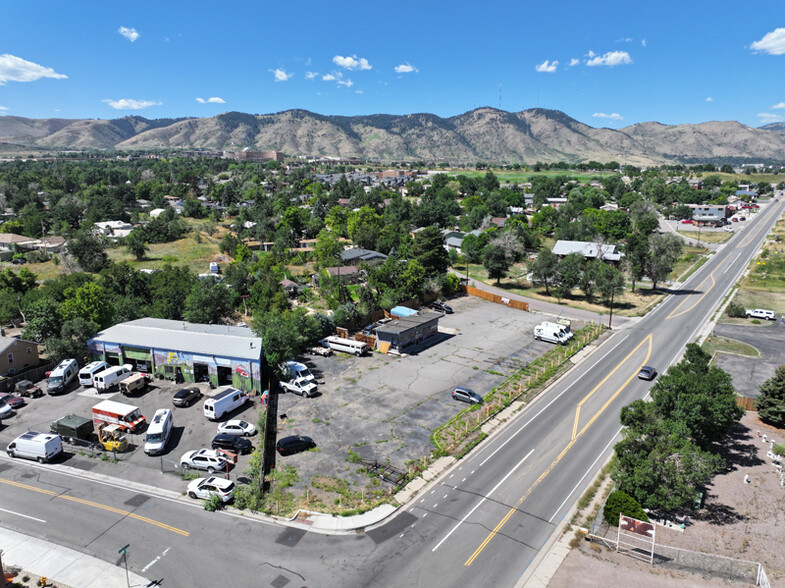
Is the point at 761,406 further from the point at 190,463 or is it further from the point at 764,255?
the point at 764,255

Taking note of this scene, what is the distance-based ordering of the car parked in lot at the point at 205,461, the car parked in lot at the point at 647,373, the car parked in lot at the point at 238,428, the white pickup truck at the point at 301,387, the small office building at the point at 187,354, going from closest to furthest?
the car parked in lot at the point at 205,461 → the car parked in lot at the point at 238,428 → the white pickup truck at the point at 301,387 → the small office building at the point at 187,354 → the car parked in lot at the point at 647,373

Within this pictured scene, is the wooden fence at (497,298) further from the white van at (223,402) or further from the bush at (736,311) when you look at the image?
the white van at (223,402)

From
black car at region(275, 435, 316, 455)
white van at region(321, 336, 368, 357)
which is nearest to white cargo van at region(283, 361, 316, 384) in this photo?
white van at region(321, 336, 368, 357)

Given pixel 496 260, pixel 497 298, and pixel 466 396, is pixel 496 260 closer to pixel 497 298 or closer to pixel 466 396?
pixel 497 298

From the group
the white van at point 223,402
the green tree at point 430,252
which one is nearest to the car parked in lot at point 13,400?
the white van at point 223,402

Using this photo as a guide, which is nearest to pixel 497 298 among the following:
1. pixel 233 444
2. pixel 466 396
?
pixel 466 396

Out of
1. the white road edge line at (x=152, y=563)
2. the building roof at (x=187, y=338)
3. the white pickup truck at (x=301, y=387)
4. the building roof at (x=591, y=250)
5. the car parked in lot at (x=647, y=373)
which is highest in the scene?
the building roof at (x=591, y=250)

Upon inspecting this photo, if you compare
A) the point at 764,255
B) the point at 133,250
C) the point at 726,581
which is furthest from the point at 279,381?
the point at 764,255
